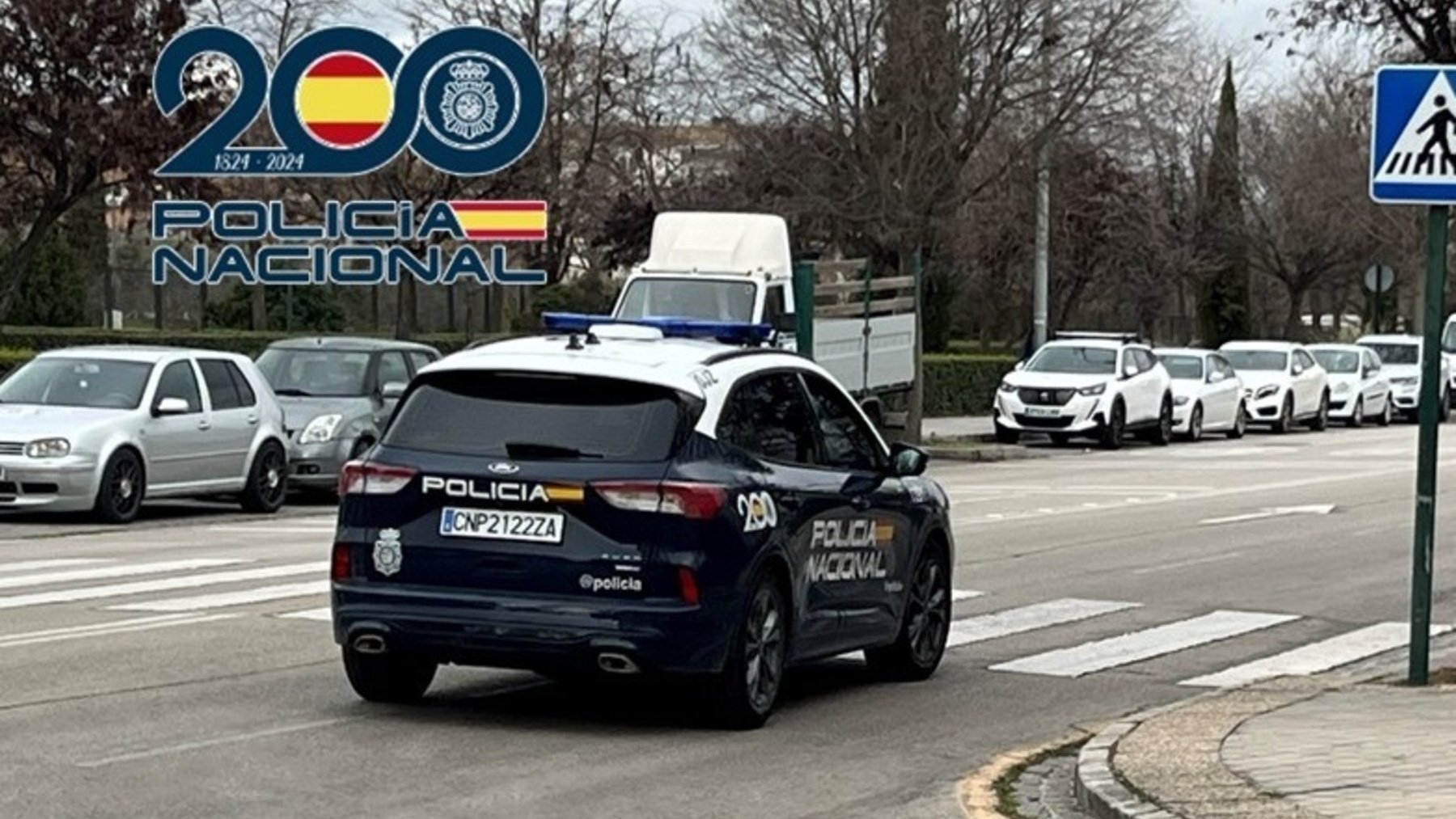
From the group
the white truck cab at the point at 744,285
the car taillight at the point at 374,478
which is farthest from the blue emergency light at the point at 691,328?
the white truck cab at the point at 744,285

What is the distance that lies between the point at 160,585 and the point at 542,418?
6887 mm

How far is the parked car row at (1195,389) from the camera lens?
137ft

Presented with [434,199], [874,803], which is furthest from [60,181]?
[874,803]

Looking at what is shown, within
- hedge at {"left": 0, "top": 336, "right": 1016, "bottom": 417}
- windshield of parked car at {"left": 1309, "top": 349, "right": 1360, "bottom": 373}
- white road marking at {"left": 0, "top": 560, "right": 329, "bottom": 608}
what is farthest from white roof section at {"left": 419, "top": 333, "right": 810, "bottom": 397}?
windshield of parked car at {"left": 1309, "top": 349, "right": 1360, "bottom": 373}

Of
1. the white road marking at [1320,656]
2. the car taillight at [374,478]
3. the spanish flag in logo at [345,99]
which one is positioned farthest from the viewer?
the spanish flag in logo at [345,99]

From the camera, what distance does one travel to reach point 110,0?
130 feet

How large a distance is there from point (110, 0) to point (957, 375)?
19121 mm

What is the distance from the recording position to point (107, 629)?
14.7 meters

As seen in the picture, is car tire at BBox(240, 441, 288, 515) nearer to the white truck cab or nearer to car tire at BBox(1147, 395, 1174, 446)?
the white truck cab

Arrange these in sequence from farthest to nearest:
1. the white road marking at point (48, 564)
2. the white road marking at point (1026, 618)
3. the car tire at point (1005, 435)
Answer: the car tire at point (1005, 435) < the white road marking at point (48, 564) < the white road marking at point (1026, 618)

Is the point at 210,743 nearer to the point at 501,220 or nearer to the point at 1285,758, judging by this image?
the point at 1285,758

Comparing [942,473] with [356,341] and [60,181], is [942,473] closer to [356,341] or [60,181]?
[356,341]

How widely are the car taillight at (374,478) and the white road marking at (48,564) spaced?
7.76 metres

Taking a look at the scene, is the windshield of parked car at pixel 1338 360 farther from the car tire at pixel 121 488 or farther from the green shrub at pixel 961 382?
the car tire at pixel 121 488
